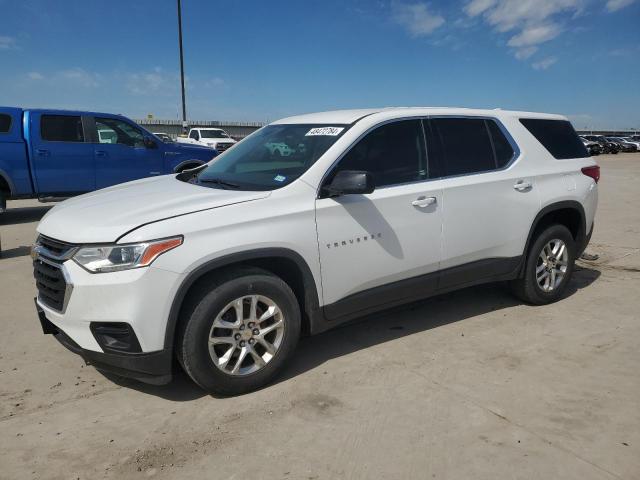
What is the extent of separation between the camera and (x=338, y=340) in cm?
418

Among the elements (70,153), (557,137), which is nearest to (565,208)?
(557,137)

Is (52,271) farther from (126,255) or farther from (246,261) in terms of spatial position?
(246,261)

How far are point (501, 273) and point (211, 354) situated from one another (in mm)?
2680

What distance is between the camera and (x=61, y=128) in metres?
9.64

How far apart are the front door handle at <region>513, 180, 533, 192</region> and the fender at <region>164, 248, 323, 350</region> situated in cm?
215

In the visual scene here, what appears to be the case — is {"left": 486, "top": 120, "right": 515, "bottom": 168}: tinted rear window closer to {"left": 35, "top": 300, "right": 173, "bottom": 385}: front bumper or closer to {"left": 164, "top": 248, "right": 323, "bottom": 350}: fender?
{"left": 164, "top": 248, "right": 323, "bottom": 350}: fender

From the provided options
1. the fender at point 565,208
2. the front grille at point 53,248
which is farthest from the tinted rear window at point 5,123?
the fender at point 565,208

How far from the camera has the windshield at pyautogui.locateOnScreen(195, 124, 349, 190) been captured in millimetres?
3619

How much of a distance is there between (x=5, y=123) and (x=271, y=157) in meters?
7.44

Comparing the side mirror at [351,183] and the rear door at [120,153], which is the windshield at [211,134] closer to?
the rear door at [120,153]

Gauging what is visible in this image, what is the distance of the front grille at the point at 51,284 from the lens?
3.06 metres

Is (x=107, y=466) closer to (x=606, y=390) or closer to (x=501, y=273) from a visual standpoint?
(x=606, y=390)

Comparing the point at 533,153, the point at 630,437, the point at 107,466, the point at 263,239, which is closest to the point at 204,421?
the point at 107,466

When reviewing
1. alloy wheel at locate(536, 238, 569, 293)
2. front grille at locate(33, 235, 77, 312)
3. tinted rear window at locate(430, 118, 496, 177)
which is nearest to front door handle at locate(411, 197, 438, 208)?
tinted rear window at locate(430, 118, 496, 177)
